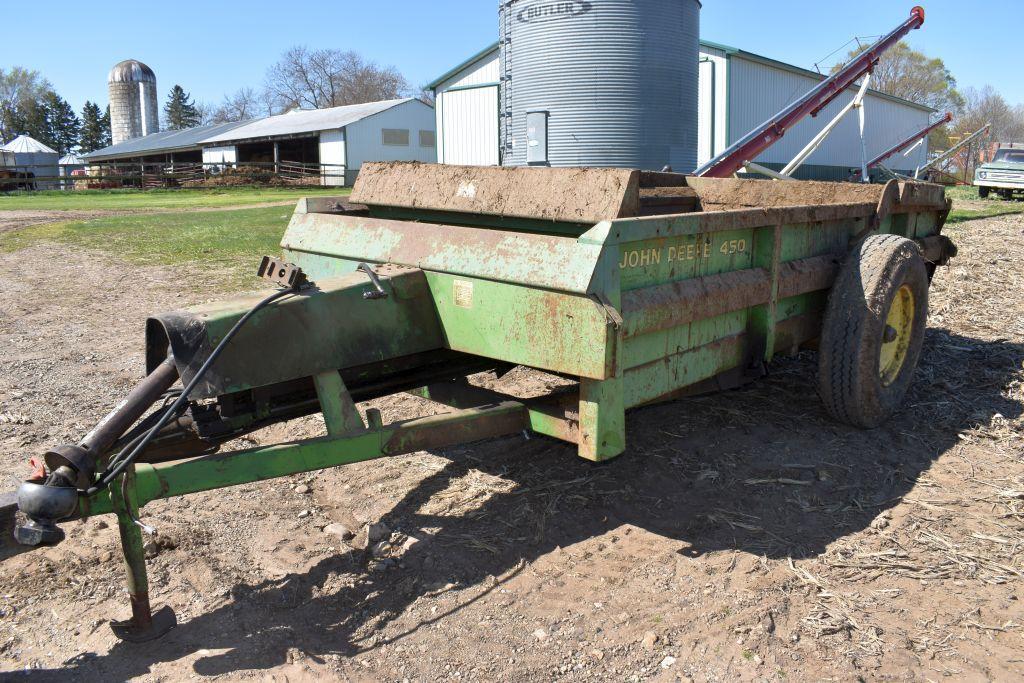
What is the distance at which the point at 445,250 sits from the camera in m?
3.69

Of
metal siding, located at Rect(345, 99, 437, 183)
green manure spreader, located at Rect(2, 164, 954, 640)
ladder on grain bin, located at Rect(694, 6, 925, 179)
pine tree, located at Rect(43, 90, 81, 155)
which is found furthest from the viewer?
pine tree, located at Rect(43, 90, 81, 155)

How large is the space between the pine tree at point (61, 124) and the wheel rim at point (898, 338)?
9115 centimetres

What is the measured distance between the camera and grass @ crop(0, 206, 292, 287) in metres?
10.5

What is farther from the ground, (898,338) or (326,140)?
(326,140)

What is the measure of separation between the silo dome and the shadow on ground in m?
Answer: 69.9

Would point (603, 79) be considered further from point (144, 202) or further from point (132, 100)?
point (132, 100)

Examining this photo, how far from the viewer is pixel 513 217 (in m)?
4.36

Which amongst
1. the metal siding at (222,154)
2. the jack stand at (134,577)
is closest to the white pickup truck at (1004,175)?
the jack stand at (134,577)

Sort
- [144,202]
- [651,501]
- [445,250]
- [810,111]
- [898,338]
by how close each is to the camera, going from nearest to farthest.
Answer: [445,250] → [651,501] → [898,338] → [810,111] → [144,202]

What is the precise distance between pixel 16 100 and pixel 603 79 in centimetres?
8339

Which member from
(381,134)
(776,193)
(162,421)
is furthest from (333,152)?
(162,421)

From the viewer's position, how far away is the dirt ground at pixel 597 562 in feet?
9.63

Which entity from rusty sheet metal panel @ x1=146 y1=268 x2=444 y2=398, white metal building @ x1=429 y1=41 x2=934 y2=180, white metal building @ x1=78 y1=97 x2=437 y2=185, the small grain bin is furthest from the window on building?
rusty sheet metal panel @ x1=146 y1=268 x2=444 y2=398

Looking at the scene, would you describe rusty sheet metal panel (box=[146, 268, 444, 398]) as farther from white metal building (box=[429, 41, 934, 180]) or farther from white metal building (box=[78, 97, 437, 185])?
white metal building (box=[78, 97, 437, 185])
